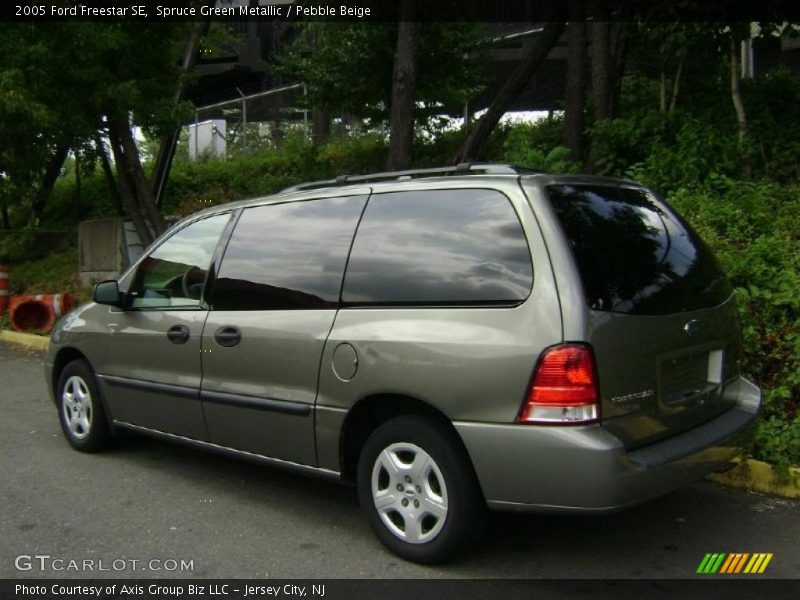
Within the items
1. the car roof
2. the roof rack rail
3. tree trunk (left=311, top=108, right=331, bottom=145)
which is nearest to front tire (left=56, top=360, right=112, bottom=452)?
the car roof

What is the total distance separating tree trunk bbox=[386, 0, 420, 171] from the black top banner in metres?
0.11

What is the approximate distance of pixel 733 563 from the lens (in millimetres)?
3838

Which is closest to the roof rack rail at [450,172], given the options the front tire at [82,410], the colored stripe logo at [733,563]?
the colored stripe logo at [733,563]

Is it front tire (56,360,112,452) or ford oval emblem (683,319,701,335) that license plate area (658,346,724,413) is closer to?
ford oval emblem (683,319,701,335)

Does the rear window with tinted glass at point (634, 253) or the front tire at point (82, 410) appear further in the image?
the front tire at point (82, 410)

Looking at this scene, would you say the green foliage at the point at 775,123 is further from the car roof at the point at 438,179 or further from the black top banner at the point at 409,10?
the car roof at the point at 438,179

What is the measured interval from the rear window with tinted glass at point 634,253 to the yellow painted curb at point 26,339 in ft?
29.1

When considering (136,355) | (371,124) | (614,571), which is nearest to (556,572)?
(614,571)

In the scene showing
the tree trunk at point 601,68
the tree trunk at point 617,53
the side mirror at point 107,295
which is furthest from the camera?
the tree trunk at point 617,53

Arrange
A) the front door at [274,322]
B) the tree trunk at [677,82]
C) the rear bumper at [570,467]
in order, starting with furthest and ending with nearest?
the tree trunk at [677,82], the front door at [274,322], the rear bumper at [570,467]

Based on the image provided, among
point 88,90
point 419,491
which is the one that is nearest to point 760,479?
point 419,491

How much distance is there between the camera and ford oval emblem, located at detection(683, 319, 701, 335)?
3760 millimetres

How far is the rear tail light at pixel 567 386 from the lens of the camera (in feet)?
10.9

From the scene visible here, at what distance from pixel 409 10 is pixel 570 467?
8.39 meters
